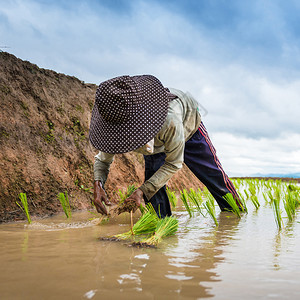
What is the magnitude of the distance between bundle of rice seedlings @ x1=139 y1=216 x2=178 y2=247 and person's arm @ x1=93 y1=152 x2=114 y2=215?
1.67ft

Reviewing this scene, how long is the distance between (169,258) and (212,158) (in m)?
1.78

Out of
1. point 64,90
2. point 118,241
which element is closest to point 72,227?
point 118,241

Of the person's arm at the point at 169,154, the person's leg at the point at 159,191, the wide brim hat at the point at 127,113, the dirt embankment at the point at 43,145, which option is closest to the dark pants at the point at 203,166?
the person's leg at the point at 159,191

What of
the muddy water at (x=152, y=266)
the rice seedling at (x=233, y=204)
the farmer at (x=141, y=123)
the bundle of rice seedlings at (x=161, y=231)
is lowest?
the muddy water at (x=152, y=266)

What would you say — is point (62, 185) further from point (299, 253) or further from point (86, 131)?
point (299, 253)

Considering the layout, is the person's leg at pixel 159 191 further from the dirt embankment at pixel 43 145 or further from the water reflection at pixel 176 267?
the dirt embankment at pixel 43 145

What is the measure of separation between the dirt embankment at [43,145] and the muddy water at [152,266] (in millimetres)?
1130

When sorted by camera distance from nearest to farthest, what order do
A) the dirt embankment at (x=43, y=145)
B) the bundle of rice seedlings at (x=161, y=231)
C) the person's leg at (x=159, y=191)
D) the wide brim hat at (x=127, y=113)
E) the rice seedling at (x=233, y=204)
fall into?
the bundle of rice seedlings at (x=161, y=231) → the wide brim hat at (x=127, y=113) → the person's leg at (x=159, y=191) → the rice seedling at (x=233, y=204) → the dirt embankment at (x=43, y=145)

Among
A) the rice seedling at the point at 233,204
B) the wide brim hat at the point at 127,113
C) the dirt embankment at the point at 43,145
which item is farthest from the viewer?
the dirt embankment at the point at 43,145

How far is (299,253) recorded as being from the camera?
177 centimetres

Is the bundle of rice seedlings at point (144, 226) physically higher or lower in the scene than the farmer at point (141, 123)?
lower

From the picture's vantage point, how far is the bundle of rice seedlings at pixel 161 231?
6.13 feet

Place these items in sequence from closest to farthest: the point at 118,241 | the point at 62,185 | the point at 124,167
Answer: the point at 118,241
the point at 62,185
the point at 124,167

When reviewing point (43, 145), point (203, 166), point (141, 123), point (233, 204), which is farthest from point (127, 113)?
point (43, 145)
